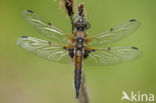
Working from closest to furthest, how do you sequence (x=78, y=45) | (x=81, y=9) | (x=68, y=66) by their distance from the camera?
(x=81, y=9) < (x=78, y=45) < (x=68, y=66)

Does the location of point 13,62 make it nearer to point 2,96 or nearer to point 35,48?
point 2,96

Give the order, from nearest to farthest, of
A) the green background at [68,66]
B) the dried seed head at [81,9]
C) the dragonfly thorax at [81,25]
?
the dried seed head at [81,9]
the dragonfly thorax at [81,25]
the green background at [68,66]

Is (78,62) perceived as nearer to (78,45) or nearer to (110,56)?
(78,45)

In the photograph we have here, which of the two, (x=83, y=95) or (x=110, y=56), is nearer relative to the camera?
(x=83, y=95)

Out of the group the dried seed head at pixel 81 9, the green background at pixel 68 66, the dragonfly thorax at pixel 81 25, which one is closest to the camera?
the dried seed head at pixel 81 9

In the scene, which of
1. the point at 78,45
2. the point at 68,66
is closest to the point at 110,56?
the point at 78,45

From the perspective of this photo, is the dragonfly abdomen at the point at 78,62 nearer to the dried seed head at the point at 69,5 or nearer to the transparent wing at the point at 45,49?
the transparent wing at the point at 45,49

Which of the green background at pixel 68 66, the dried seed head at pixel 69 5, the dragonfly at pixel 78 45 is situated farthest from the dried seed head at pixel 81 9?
the green background at pixel 68 66
